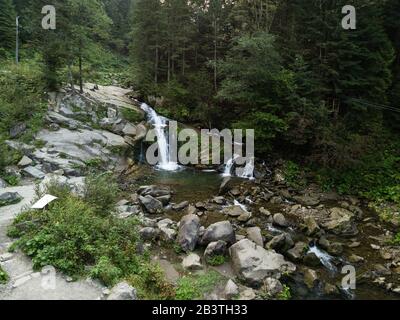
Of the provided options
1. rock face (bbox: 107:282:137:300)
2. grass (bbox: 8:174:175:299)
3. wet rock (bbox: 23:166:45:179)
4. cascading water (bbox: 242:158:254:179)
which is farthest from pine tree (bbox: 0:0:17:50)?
rock face (bbox: 107:282:137:300)

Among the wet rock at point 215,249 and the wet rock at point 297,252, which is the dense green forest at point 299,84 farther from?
the wet rock at point 215,249

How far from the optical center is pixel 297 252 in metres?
10.9

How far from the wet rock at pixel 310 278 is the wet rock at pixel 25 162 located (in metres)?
12.5

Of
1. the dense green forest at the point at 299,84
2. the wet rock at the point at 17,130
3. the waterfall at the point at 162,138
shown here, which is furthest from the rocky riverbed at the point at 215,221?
the dense green forest at the point at 299,84

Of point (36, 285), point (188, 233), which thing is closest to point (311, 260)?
point (188, 233)

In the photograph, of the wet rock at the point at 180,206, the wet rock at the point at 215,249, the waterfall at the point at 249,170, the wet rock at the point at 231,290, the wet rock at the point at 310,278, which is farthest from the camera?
the waterfall at the point at 249,170

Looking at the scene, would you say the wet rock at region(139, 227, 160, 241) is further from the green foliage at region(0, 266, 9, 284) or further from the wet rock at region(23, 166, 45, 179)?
the wet rock at region(23, 166, 45, 179)

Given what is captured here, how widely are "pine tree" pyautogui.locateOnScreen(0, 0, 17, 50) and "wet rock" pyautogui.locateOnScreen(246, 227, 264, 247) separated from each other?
1307 inches

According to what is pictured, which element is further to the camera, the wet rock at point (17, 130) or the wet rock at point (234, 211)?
the wet rock at point (17, 130)

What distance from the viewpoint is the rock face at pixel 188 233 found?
1059cm

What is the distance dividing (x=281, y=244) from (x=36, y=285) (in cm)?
765

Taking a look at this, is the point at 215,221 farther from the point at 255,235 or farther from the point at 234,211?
the point at 255,235
